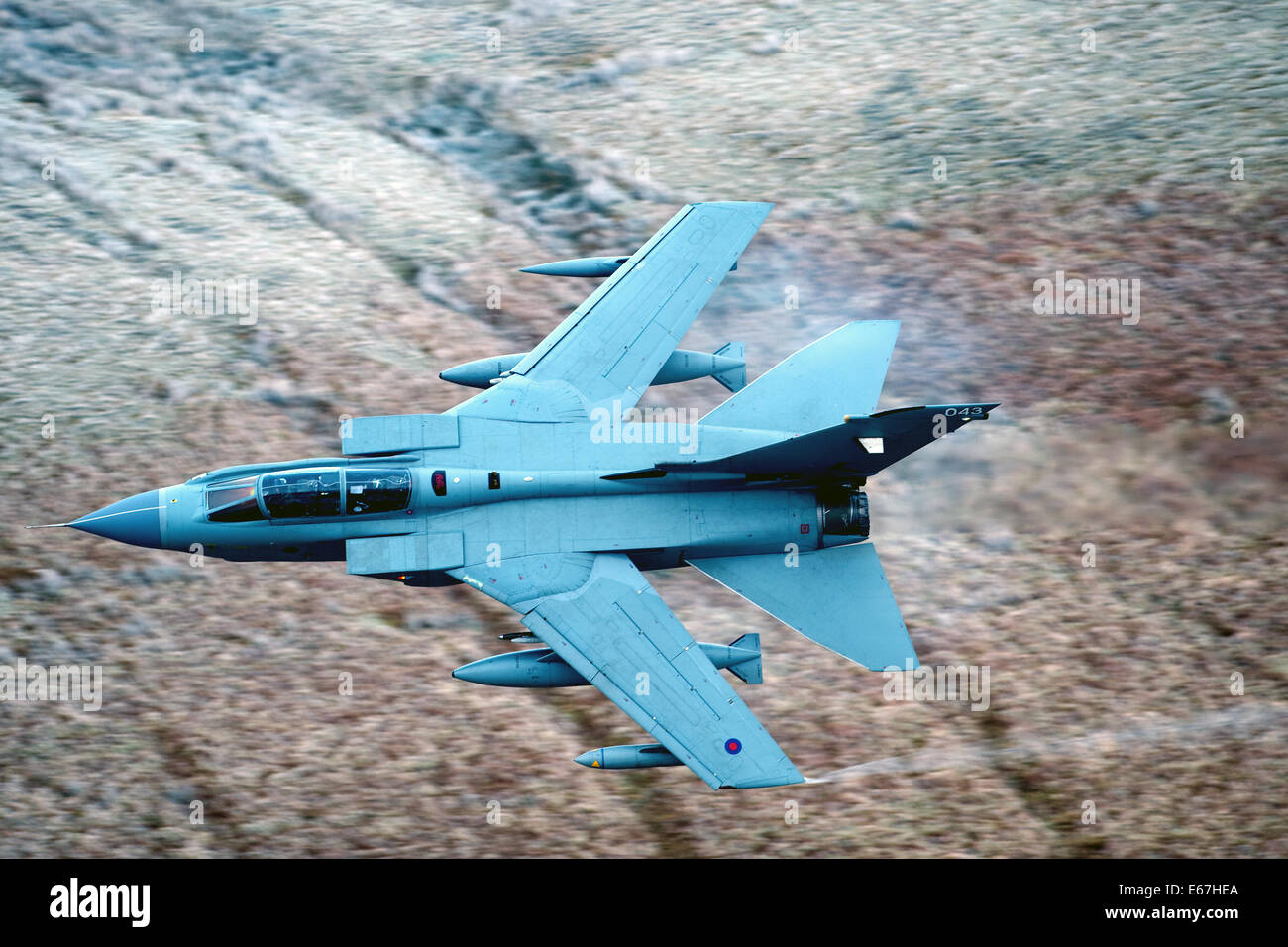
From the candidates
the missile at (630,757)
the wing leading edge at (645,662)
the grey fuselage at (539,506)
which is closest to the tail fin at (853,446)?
the grey fuselage at (539,506)

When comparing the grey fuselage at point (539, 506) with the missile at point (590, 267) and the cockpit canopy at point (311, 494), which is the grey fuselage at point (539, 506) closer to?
the cockpit canopy at point (311, 494)

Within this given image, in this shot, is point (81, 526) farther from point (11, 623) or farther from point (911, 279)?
point (911, 279)

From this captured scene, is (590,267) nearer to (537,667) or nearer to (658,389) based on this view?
(658,389)

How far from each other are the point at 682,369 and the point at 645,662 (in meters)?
5.78

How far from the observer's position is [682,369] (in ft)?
77.6

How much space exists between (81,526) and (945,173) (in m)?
22.0

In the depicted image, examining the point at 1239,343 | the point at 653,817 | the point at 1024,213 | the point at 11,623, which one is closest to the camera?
the point at 653,817

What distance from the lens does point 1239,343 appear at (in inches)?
1117

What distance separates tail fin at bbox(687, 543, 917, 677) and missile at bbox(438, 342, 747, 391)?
355 cm

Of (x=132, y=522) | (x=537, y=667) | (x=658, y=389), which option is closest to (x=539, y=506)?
(x=537, y=667)

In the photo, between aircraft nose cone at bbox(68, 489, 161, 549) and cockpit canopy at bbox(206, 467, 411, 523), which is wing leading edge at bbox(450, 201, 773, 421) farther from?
aircraft nose cone at bbox(68, 489, 161, 549)

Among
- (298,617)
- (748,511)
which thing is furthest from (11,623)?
(748,511)

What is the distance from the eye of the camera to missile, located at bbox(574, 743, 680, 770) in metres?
20.8

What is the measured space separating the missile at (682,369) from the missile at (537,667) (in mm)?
5075
